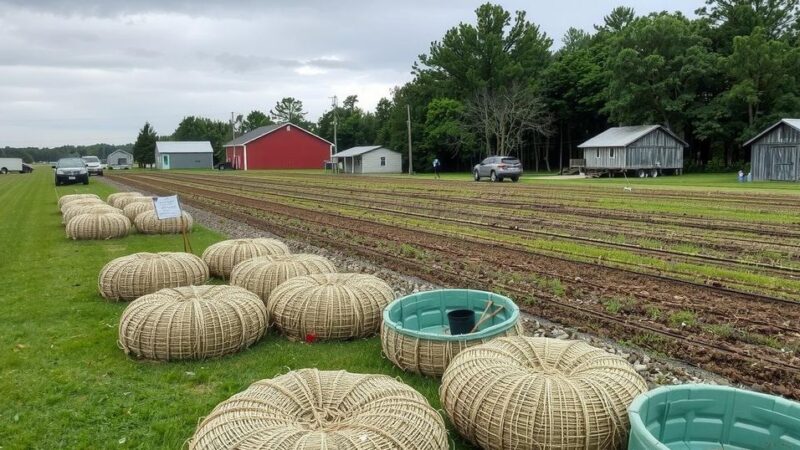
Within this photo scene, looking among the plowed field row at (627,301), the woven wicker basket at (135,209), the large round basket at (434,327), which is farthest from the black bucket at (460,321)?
the woven wicker basket at (135,209)

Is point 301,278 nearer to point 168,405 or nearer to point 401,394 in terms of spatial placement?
point 168,405

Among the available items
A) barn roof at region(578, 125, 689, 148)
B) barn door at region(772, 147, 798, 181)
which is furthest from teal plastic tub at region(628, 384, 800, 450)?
barn roof at region(578, 125, 689, 148)

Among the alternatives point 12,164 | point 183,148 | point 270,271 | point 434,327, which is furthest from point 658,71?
point 12,164

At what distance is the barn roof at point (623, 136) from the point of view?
4250cm

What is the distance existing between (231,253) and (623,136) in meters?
40.1

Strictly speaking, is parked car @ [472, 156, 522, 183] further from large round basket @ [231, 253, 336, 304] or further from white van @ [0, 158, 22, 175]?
white van @ [0, 158, 22, 175]

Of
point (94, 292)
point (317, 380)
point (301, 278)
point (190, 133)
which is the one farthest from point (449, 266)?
point (190, 133)

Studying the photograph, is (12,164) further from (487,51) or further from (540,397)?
(540,397)

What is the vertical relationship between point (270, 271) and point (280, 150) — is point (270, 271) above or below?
below

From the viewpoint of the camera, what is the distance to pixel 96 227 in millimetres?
14258

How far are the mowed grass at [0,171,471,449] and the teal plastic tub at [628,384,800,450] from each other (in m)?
1.35

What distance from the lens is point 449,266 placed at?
10.1 metres

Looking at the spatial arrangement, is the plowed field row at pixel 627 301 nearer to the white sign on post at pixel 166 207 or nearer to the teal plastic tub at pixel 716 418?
the teal plastic tub at pixel 716 418

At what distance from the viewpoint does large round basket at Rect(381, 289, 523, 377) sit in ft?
17.0
